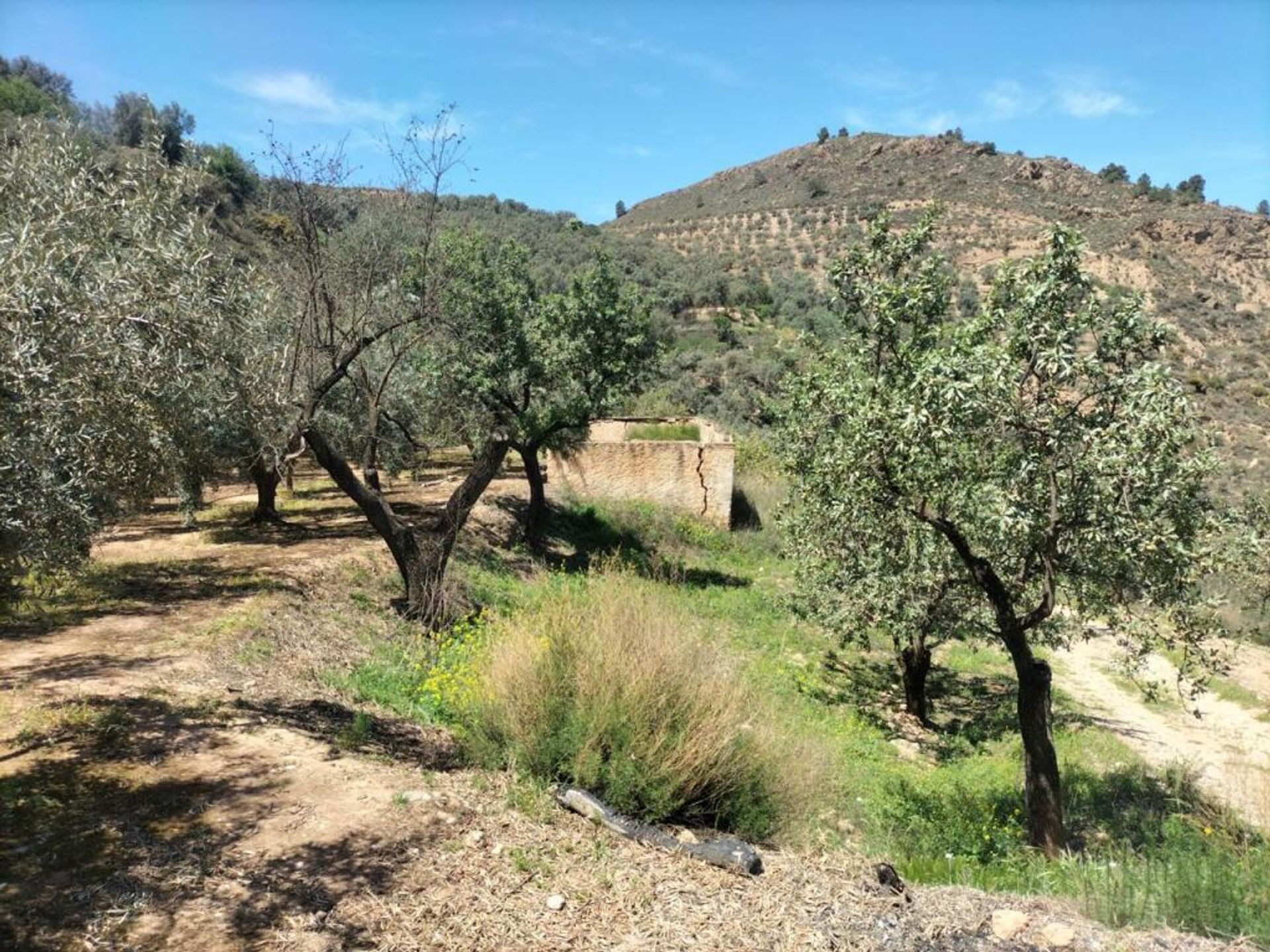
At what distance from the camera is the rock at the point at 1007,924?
3857mm

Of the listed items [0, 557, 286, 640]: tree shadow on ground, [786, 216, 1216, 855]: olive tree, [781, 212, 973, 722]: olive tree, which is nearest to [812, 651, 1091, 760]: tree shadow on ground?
[781, 212, 973, 722]: olive tree

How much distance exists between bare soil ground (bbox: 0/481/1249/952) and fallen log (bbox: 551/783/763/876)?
91 mm

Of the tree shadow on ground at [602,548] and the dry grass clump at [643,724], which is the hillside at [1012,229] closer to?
the tree shadow on ground at [602,548]

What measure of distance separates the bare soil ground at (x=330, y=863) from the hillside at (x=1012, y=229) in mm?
34707

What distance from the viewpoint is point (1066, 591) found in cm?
745

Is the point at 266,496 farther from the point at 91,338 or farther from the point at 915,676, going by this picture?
the point at 915,676

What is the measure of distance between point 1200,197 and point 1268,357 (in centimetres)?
3610

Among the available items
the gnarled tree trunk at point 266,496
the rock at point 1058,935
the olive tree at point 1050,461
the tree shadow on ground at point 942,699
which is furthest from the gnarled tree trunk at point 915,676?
the gnarled tree trunk at point 266,496

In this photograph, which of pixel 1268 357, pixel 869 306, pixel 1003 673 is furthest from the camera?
pixel 1268 357

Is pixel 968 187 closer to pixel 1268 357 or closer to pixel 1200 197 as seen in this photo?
pixel 1200 197

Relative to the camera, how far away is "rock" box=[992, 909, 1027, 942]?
386 centimetres

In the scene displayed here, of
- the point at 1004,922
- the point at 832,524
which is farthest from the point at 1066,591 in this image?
the point at 1004,922

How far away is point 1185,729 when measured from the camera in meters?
12.8

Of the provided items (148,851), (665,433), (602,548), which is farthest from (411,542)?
(665,433)
